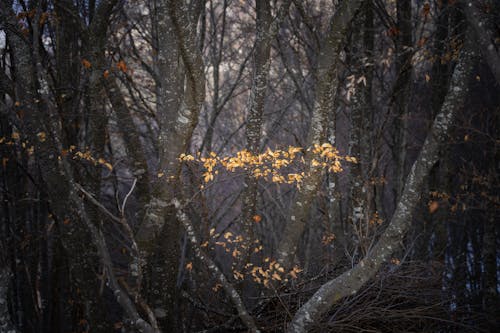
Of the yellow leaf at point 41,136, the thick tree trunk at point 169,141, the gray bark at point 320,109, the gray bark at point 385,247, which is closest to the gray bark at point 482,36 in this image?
the gray bark at point 385,247

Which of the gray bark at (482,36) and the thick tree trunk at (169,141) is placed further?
the thick tree trunk at (169,141)

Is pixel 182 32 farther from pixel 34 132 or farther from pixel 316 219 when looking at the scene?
pixel 316 219

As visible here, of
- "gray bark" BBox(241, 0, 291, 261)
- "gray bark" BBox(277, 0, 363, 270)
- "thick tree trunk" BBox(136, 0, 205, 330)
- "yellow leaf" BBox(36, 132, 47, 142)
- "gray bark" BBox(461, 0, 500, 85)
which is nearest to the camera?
"gray bark" BBox(461, 0, 500, 85)

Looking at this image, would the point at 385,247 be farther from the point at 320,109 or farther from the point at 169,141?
the point at 169,141

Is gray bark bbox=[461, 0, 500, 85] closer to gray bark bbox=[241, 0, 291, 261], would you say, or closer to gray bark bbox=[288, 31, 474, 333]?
gray bark bbox=[288, 31, 474, 333]

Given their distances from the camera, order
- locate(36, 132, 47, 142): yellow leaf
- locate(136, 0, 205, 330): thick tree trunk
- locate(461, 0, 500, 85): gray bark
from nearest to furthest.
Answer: locate(461, 0, 500, 85): gray bark → locate(136, 0, 205, 330): thick tree trunk → locate(36, 132, 47, 142): yellow leaf

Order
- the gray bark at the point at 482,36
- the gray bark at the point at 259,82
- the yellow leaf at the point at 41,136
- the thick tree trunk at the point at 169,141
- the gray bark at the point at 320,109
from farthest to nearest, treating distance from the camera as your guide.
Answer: the gray bark at the point at 259,82, the yellow leaf at the point at 41,136, the gray bark at the point at 320,109, the thick tree trunk at the point at 169,141, the gray bark at the point at 482,36

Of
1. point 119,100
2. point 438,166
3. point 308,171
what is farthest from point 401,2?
point 119,100

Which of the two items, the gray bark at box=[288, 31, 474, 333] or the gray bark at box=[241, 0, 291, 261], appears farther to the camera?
the gray bark at box=[241, 0, 291, 261]

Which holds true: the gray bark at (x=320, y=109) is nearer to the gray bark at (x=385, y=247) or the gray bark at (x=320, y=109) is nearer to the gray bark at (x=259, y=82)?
the gray bark at (x=259, y=82)

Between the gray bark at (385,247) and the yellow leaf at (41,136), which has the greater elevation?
the yellow leaf at (41,136)

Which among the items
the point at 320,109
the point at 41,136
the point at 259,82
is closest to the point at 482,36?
the point at 320,109

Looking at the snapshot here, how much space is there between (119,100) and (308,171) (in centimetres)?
219

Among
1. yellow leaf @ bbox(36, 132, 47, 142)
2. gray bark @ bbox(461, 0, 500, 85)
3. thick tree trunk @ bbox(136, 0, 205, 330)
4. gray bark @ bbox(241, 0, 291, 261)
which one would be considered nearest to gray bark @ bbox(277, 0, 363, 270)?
gray bark @ bbox(241, 0, 291, 261)
